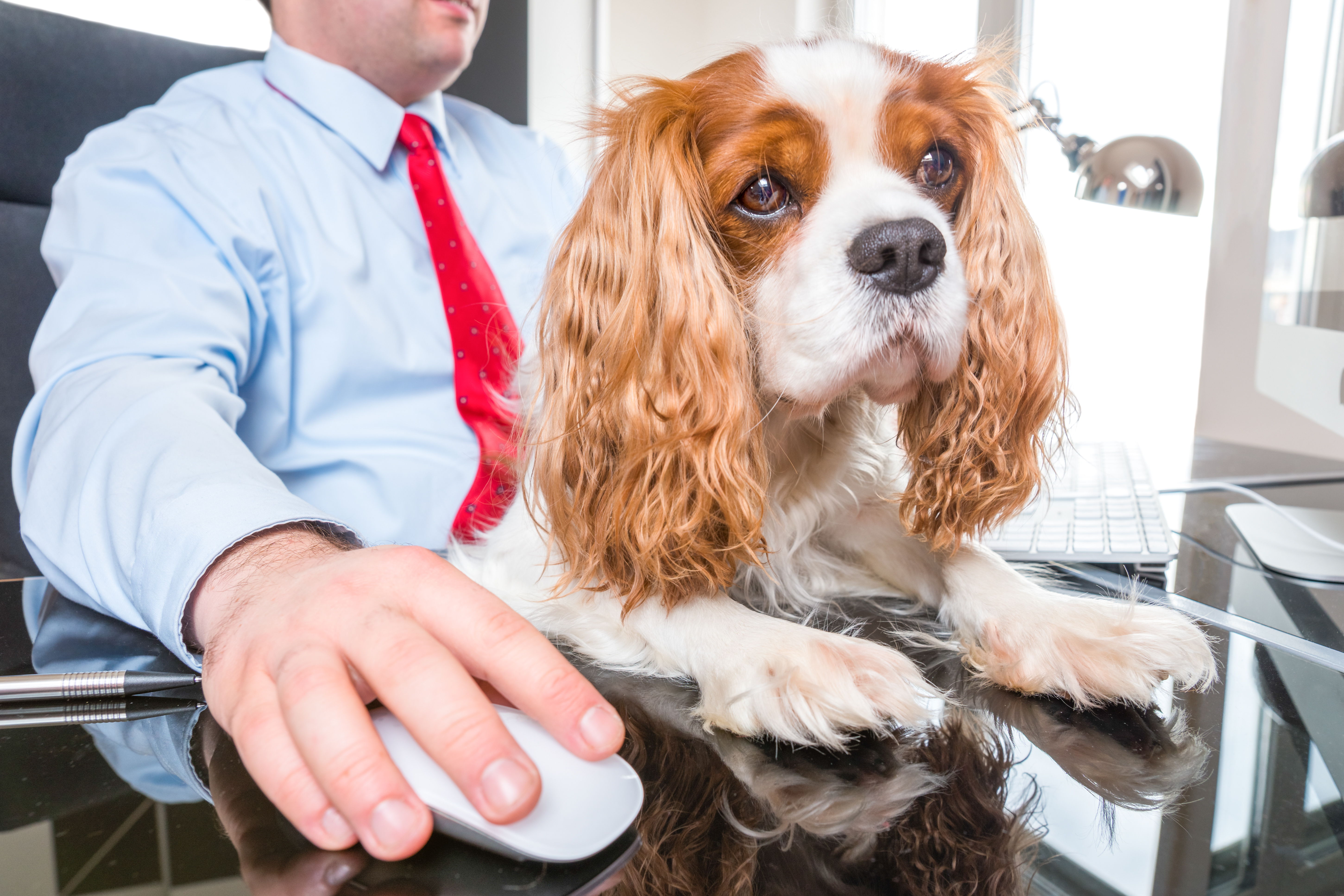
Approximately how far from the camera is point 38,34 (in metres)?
1.28

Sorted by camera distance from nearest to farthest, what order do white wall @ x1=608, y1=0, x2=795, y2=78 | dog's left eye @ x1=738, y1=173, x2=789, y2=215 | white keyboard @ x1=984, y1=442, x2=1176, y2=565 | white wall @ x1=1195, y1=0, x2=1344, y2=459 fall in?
dog's left eye @ x1=738, y1=173, x2=789, y2=215
white keyboard @ x1=984, y1=442, x2=1176, y2=565
white wall @ x1=1195, y1=0, x2=1344, y2=459
white wall @ x1=608, y1=0, x2=795, y2=78

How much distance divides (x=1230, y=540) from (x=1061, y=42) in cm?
238

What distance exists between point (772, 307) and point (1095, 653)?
1.20 feet

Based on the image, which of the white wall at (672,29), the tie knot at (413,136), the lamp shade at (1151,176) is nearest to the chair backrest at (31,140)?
the tie knot at (413,136)

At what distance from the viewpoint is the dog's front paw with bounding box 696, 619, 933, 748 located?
0.49m

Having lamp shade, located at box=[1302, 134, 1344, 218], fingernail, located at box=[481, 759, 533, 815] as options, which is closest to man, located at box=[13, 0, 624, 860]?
fingernail, located at box=[481, 759, 533, 815]

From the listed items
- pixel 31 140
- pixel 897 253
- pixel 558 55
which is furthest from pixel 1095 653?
pixel 558 55

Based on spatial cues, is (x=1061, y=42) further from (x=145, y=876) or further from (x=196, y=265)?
(x=145, y=876)

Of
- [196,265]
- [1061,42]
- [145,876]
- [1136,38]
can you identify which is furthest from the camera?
[1061,42]

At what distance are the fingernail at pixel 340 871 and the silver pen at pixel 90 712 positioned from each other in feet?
0.84

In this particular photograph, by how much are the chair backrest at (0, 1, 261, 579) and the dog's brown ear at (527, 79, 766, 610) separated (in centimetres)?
110

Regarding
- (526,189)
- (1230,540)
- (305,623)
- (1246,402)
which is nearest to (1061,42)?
(1246,402)

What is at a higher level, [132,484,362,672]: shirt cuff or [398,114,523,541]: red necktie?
[398,114,523,541]: red necktie

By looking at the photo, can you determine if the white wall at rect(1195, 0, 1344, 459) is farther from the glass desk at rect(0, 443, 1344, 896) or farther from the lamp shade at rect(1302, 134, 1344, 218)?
the glass desk at rect(0, 443, 1344, 896)
